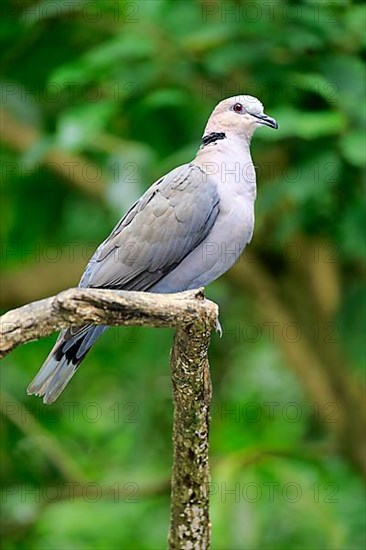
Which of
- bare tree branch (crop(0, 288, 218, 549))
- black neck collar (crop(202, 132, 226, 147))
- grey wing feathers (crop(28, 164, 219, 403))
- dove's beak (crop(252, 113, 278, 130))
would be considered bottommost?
bare tree branch (crop(0, 288, 218, 549))

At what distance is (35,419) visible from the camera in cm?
380

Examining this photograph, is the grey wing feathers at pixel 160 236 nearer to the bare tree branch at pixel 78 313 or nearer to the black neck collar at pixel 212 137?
the black neck collar at pixel 212 137

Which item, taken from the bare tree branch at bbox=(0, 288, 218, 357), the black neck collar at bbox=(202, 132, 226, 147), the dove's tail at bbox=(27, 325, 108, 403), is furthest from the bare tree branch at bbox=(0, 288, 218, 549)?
the black neck collar at bbox=(202, 132, 226, 147)

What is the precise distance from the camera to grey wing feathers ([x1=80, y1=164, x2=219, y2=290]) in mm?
2318

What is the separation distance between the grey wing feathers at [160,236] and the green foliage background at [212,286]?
57 centimetres

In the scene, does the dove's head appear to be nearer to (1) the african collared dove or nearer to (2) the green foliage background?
(1) the african collared dove

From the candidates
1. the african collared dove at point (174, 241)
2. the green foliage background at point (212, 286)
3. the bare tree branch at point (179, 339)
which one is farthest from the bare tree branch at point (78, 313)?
the green foliage background at point (212, 286)

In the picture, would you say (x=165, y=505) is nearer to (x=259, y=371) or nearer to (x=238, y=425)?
(x=238, y=425)

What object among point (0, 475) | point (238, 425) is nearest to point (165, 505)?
point (238, 425)

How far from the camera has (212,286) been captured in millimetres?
4098

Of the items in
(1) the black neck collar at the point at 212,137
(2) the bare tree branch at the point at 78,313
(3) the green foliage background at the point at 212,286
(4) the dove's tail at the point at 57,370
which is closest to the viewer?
(2) the bare tree branch at the point at 78,313

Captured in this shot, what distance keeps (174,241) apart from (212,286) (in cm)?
175

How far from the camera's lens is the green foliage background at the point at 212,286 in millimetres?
3064

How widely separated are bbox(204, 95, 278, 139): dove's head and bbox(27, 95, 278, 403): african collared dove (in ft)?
0.46
